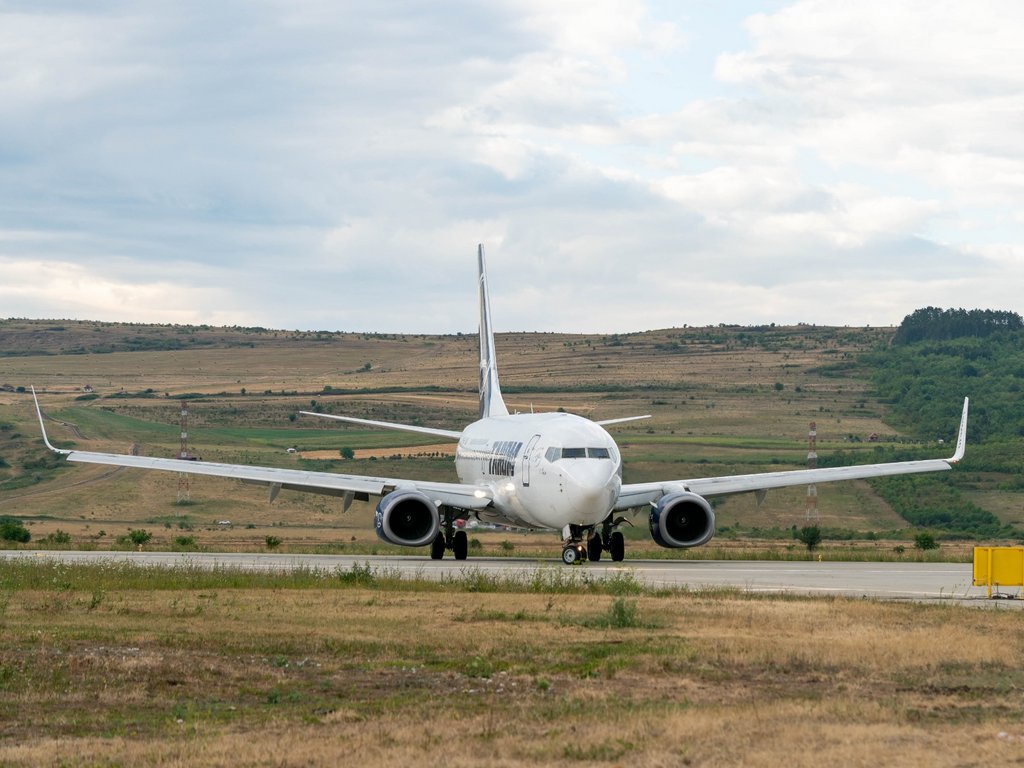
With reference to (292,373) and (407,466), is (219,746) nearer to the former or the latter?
(407,466)

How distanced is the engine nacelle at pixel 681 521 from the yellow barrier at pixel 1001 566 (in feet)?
41.5

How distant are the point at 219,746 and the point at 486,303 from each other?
45.5 metres

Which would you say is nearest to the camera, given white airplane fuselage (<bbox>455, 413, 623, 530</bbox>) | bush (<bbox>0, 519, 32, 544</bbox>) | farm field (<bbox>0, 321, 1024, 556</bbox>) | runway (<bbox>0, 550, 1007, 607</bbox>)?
runway (<bbox>0, 550, 1007, 607</bbox>)

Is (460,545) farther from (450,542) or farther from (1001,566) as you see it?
(1001,566)

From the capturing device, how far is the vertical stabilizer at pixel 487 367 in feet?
182

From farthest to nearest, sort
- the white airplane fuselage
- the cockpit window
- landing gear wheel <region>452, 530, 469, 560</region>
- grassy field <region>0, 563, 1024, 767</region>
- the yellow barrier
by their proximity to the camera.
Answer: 1. landing gear wheel <region>452, 530, 469, 560</region>
2. the cockpit window
3. the white airplane fuselage
4. the yellow barrier
5. grassy field <region>0, 563, 1024, 767</region>

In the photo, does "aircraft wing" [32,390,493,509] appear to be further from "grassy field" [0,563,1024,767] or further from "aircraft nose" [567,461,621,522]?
"grassy field" [0,563,1024,767]

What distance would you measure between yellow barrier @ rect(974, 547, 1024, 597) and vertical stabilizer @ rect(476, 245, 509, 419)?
84.9ft

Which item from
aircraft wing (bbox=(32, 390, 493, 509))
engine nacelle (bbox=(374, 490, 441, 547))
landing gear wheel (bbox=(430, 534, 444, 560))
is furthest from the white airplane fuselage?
engine nacelle (bbox=(374, 490, 441, 547))

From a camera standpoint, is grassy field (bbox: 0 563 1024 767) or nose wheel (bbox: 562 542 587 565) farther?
nose wheel (bbox: 562 542 587 565)

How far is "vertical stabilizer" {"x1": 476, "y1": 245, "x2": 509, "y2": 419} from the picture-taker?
55.6 m

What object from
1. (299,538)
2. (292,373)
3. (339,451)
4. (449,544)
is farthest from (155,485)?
(292,373)

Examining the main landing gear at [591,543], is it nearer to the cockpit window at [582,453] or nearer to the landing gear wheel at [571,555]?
the landing gear wheel at [571,555]

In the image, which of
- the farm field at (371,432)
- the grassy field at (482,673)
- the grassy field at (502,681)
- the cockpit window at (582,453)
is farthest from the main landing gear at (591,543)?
the grassy field at (502,681)
